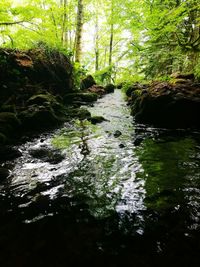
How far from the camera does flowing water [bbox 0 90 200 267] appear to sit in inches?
90.0

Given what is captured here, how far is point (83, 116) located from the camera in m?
8.93

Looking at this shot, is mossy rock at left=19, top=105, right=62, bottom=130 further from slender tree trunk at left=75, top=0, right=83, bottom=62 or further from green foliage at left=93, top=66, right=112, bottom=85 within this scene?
green foliage at left=93, top=66, right=112, bottom=85

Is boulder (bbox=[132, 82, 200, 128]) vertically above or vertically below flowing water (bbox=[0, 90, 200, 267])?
above

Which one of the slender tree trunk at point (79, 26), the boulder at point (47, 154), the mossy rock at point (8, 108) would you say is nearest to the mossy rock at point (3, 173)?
the boulder at point (47, 154)

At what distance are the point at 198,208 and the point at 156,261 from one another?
45.1 inches

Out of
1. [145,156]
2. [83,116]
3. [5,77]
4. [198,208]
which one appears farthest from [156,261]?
[5,77]

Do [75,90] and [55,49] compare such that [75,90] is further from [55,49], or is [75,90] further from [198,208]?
[198,208]

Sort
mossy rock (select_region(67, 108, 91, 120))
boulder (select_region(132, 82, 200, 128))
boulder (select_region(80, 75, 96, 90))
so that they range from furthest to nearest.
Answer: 1. boulder (select_region(80, 75, 96, 90))
2. mossy rock (select_region(67, 108, 91, 120))
3. boulder (select_region(132, 82, 200, 128))

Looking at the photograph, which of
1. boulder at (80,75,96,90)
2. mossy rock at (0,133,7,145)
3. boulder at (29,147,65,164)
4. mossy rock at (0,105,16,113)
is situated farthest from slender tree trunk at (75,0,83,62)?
boulder at (29,147,65,164)

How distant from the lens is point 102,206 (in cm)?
308

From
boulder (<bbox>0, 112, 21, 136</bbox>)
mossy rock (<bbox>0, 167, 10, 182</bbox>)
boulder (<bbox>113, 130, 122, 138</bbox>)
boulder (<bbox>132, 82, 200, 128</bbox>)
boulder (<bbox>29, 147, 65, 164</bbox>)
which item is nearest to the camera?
mossy rock (<bbox>0, 167, 10, 182</bbox>)

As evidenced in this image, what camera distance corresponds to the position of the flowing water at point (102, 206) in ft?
7.50

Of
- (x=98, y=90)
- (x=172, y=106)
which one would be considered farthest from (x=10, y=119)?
(x=98, y=90)

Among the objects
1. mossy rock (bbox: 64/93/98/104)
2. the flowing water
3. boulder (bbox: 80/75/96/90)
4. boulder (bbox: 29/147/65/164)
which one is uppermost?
boulder (bbox: 80/75/96/90)
